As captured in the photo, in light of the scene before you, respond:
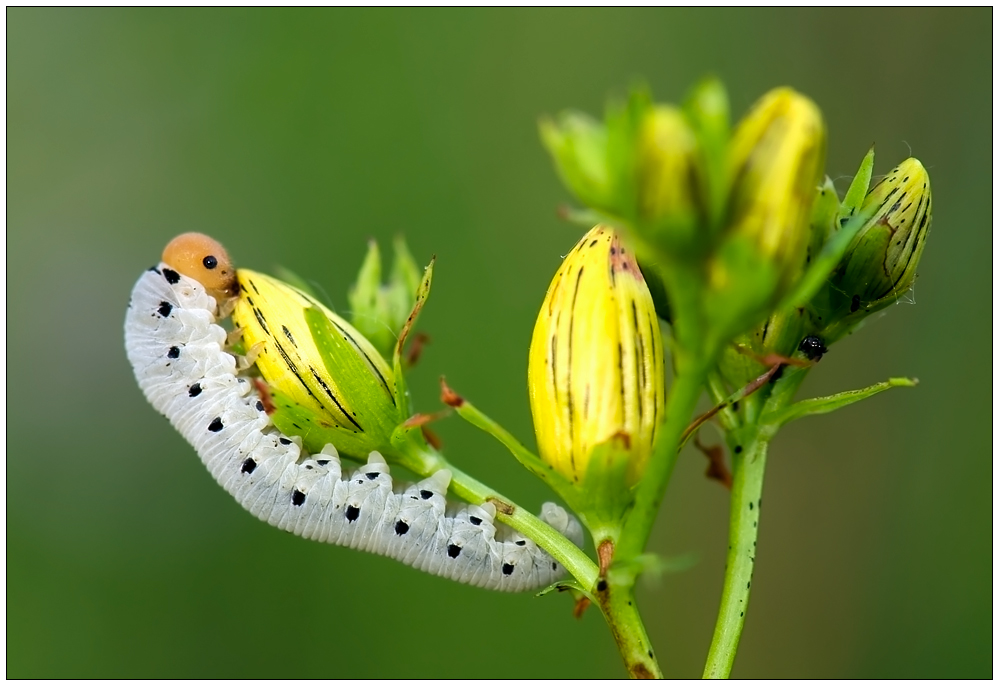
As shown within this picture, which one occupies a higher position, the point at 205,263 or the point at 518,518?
the point at 205,263

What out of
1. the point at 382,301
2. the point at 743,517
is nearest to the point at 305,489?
the point at 382,301

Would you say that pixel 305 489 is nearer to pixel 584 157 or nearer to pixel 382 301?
pixel 382 301

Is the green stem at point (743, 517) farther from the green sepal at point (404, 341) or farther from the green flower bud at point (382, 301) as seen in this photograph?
the green flower bud at point (382, 301)

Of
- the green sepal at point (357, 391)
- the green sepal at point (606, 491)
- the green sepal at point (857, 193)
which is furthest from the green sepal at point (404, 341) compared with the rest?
the green sepal at point (857, 193)

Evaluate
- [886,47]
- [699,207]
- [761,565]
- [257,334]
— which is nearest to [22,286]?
[257,334]

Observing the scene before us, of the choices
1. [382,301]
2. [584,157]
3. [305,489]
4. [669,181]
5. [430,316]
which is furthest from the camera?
[430,316]

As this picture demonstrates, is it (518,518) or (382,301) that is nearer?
(518,518)

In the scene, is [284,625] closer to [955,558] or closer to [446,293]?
[446,293]

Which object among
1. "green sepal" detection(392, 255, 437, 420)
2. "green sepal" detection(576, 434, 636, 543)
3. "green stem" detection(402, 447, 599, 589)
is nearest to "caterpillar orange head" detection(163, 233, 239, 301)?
"green sepal" detection(392, 255, 437, 420)
